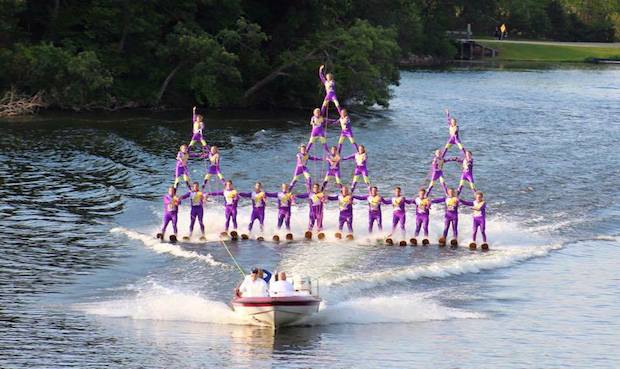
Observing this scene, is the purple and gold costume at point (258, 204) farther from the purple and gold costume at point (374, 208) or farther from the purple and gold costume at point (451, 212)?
the purple and gold costume at point (451, 212)

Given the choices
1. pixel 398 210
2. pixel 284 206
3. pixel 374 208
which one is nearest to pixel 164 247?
pixel 284 206

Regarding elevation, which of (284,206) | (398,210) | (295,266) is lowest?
(295,266)

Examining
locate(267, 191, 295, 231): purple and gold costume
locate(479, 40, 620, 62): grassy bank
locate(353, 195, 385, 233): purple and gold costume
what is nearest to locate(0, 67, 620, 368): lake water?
locate(353, 195, 385, 233): purple and gold costume

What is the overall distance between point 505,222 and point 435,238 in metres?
3.71

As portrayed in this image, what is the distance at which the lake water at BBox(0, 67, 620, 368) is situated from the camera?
24.1 m

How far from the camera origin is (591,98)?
260 ft

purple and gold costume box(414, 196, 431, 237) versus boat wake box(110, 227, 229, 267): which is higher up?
purple and gold costume box(414, 196, 431, 237)

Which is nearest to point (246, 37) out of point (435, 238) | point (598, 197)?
point (598, 197)

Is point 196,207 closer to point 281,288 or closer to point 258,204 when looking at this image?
point 258,204

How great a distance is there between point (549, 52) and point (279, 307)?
107564 mm

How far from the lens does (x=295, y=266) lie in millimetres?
31125

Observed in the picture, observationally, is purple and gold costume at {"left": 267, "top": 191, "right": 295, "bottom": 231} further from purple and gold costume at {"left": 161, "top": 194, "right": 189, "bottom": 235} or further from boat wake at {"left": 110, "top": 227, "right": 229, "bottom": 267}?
boat wake at {"left": 110, "top": 227, "right": 229, "bottom": 267}

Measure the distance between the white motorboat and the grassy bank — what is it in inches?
4053

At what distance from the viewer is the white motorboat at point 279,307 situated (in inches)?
972
